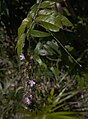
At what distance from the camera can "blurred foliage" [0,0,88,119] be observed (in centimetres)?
179

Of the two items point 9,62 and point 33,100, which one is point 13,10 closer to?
point 9,62

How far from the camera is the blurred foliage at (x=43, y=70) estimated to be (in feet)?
5.86

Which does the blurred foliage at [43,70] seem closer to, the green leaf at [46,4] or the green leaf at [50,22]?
the green leaf at [46,4]

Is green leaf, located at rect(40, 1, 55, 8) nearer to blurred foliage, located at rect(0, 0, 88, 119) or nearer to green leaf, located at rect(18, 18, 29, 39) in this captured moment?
green leaf, located at rect(18, 18, 29, 39)

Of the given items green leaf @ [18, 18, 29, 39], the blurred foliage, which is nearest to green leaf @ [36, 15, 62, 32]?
green leaf @ [18, 18, 29, 39]

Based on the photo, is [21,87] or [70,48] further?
[21,87]

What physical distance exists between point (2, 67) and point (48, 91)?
379 millimetres

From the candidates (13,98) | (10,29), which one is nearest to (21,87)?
(13,98)

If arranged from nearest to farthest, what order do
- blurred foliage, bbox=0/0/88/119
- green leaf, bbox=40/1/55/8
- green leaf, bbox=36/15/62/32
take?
green leaf, bbox=36/15/62/32
green leaf, bbox=40/1/55/8
blurred foliage, bbox=0/0/88/119

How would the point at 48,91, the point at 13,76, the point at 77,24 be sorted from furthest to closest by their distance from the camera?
the point at 13,76
the point at 48,91
the point at 77,24

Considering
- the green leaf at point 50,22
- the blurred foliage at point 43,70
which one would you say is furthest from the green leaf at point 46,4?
the blurred foliage at point 43,70

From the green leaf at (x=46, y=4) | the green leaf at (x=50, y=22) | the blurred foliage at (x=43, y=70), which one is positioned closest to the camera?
the green leaf at (x=50, y=22)

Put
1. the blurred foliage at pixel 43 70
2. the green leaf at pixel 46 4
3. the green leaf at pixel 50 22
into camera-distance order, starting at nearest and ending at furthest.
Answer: the green leaf at pixel 50 22
the green leaf at pixel 46 4
the blurred foliage at pixel 43 70

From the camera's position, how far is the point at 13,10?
2.19 m
